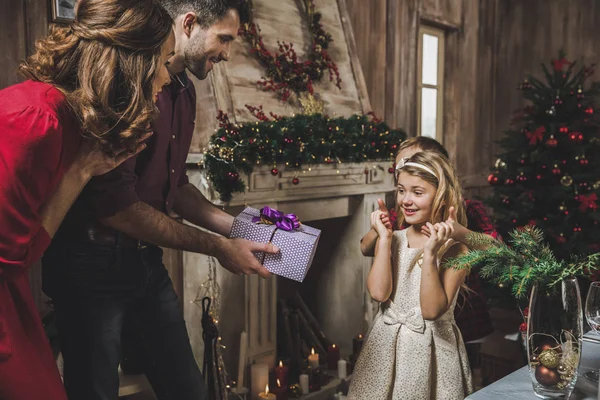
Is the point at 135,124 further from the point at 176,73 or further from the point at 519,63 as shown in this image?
the point at 519,63

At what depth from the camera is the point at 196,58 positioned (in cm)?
188

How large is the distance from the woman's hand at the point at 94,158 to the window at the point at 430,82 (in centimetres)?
349

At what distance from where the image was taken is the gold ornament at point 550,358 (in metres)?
1.18

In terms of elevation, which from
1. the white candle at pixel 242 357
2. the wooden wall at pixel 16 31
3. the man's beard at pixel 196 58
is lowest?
the white candle at pixel 242 357

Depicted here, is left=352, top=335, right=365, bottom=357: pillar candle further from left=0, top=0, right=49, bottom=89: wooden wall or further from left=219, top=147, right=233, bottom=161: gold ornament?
left=0, top=0, right=49, bottom=89: wooden wall

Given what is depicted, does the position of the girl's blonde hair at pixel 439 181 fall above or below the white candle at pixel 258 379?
above

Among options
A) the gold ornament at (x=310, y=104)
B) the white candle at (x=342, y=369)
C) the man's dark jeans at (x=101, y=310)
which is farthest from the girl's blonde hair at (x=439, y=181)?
the white candle at (x=342, y=369)

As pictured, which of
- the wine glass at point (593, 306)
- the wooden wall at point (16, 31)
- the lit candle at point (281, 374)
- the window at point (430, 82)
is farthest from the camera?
the window at point (430, 82)

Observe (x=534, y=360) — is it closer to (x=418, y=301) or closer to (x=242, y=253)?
(x=418, y=301)

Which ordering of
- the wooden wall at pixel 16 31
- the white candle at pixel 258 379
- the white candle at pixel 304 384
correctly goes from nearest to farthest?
the wooden wall at pixel 16 31 < the white candle at pixel 258 379 < the white candle at pixel 304 384

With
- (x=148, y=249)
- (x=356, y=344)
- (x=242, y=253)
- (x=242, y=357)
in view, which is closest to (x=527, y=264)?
(x=242, y=253)

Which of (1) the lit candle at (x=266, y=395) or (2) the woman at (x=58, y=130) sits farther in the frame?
(1) the lit candle at (x=266, y=395)

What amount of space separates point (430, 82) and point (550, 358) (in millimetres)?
3805

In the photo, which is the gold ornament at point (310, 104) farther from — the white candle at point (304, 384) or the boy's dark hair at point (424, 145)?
the white candle at point (304, 384)
